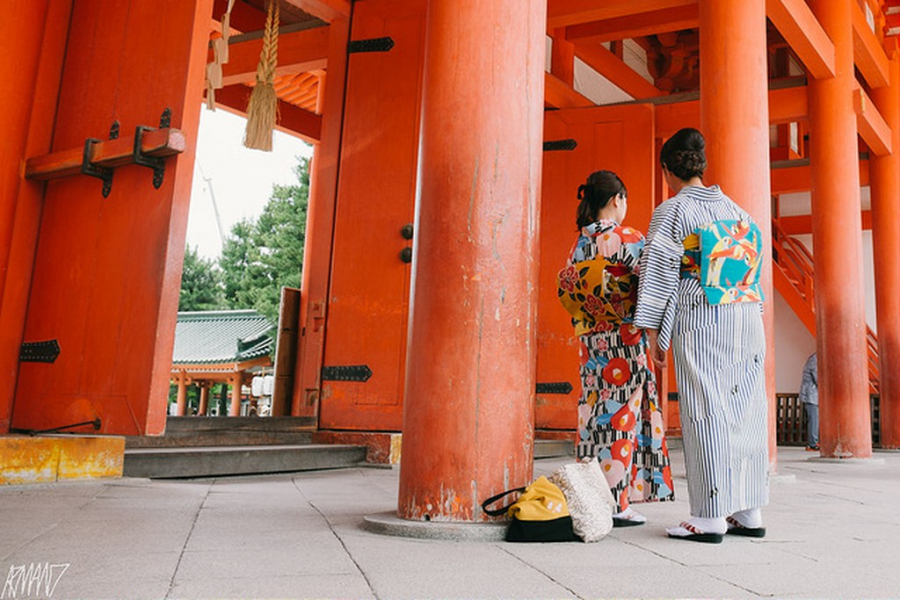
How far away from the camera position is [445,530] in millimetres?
2357

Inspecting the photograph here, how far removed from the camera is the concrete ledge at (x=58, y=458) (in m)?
3.28

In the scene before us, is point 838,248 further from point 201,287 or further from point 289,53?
point 201,287

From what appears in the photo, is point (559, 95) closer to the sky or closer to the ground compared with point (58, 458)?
closer to the sky

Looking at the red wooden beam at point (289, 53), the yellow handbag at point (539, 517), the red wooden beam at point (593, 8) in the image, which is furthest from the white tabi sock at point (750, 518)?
the red wooden beam at point (289, 53)

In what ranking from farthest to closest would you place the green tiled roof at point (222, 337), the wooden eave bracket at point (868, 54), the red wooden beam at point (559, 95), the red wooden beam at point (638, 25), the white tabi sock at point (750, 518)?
the green tiled roof at point (222, 337) < the wooden eave bracket at point (868, 54) < the red wooden beam at point (638, 25) < the red wooden beam at point (559, 95) < the white tabi sock at point (750, 518)

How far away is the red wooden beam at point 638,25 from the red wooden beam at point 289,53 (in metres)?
2.84

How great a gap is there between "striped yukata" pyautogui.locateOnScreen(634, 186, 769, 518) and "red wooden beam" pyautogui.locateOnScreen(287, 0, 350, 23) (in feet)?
13.5

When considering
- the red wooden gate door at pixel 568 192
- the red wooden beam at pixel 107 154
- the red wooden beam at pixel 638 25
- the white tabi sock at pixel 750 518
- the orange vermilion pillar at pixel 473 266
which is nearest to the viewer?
the orange vermilion pillar at pixel 473 266

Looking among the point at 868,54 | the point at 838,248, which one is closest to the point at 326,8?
the point at 838,248

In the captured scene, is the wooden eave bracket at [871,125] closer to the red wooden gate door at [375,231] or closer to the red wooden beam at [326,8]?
the red wooden gate door at [375,231]

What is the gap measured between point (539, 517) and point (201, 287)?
22.8 meters

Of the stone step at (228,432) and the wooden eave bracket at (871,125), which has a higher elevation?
the wooden eave bracket at (871,125)

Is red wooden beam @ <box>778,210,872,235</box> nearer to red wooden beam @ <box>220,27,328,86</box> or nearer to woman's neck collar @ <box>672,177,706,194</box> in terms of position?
red wooden beam @ <box>220,27,328,86</box>

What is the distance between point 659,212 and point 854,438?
5.87 meters
